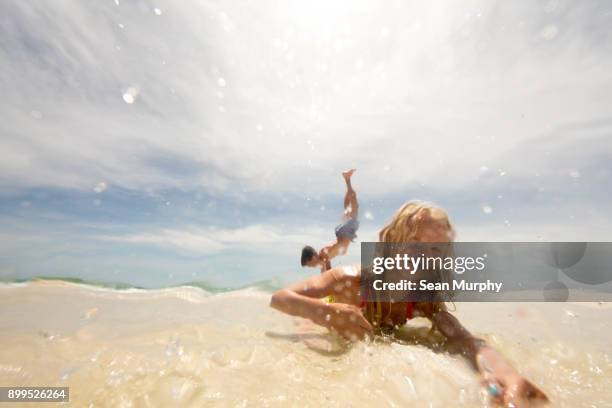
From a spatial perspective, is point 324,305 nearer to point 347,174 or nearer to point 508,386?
point 508,386

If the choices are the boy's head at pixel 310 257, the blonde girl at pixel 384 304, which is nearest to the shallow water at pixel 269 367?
the blonde girl at pixel 384 304

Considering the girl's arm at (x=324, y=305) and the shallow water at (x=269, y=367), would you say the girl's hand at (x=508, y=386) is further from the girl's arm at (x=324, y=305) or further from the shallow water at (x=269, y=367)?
the girl's arm at (x=324, y=305)

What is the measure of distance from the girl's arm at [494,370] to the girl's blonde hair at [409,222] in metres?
1.00

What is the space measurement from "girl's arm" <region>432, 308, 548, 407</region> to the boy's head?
18.4ft

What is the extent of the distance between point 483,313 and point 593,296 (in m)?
6.78

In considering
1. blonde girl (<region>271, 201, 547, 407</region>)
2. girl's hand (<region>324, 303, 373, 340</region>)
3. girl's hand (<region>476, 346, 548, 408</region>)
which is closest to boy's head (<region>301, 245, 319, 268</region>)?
blonde girl (<region>271, 201, 547, 407</region>)

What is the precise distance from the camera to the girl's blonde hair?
142 inches

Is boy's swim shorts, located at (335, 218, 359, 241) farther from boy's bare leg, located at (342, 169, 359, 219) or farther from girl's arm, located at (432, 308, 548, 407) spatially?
girl's arm, located at (432, 308, 548, 407)

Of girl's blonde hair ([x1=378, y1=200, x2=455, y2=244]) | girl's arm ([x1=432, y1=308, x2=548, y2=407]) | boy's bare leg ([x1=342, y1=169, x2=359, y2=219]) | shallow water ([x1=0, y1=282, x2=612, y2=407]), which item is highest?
boy's bare leg ([x1=342, y1=169, x2=359, y2=219])

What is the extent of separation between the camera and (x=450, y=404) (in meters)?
2.06

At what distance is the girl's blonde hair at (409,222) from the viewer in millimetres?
3596

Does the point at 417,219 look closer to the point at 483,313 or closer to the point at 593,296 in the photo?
the point at 483,313

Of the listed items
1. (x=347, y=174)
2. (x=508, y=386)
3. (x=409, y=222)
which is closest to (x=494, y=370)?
(x=508, y=386)

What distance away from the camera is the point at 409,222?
3.64m
